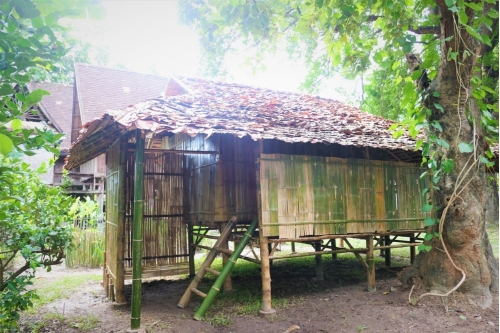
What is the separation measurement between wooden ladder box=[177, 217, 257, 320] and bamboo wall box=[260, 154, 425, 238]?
48 centimetres

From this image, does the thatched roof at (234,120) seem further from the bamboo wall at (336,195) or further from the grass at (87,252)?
the grass at (87,252)

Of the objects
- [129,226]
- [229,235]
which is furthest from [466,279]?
[129,226]

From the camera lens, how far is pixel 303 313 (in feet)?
19.4

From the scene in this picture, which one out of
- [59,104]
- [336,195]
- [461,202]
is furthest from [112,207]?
[59,104]

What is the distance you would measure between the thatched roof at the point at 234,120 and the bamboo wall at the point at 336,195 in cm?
60

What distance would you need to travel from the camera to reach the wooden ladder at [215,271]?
5645 mm

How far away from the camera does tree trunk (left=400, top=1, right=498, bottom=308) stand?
5.49m

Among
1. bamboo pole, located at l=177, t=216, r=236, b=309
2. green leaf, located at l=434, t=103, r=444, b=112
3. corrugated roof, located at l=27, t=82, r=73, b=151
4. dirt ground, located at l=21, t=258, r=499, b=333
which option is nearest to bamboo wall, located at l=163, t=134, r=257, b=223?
bamboo pole, located at l=177, t=216, r=236, b=309

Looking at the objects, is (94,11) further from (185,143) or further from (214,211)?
(185,143)

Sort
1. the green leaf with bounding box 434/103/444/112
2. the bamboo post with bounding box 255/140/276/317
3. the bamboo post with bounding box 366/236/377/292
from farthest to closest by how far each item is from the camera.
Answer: the bamboo post with bounding box 366/236/377/292 → the bamboo post with bounding box 255/140/276/317 → the green leaf with bounding box 434/103/444/112

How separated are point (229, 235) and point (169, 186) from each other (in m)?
2.17

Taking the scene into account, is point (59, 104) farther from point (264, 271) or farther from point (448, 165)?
point (448, 165)

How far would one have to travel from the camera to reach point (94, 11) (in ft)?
5.23

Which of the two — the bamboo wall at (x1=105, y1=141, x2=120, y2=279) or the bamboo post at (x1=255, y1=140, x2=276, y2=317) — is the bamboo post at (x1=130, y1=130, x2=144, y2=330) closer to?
the bamboo wall at (x1=105, y1=141, x2=120, y2=279)
